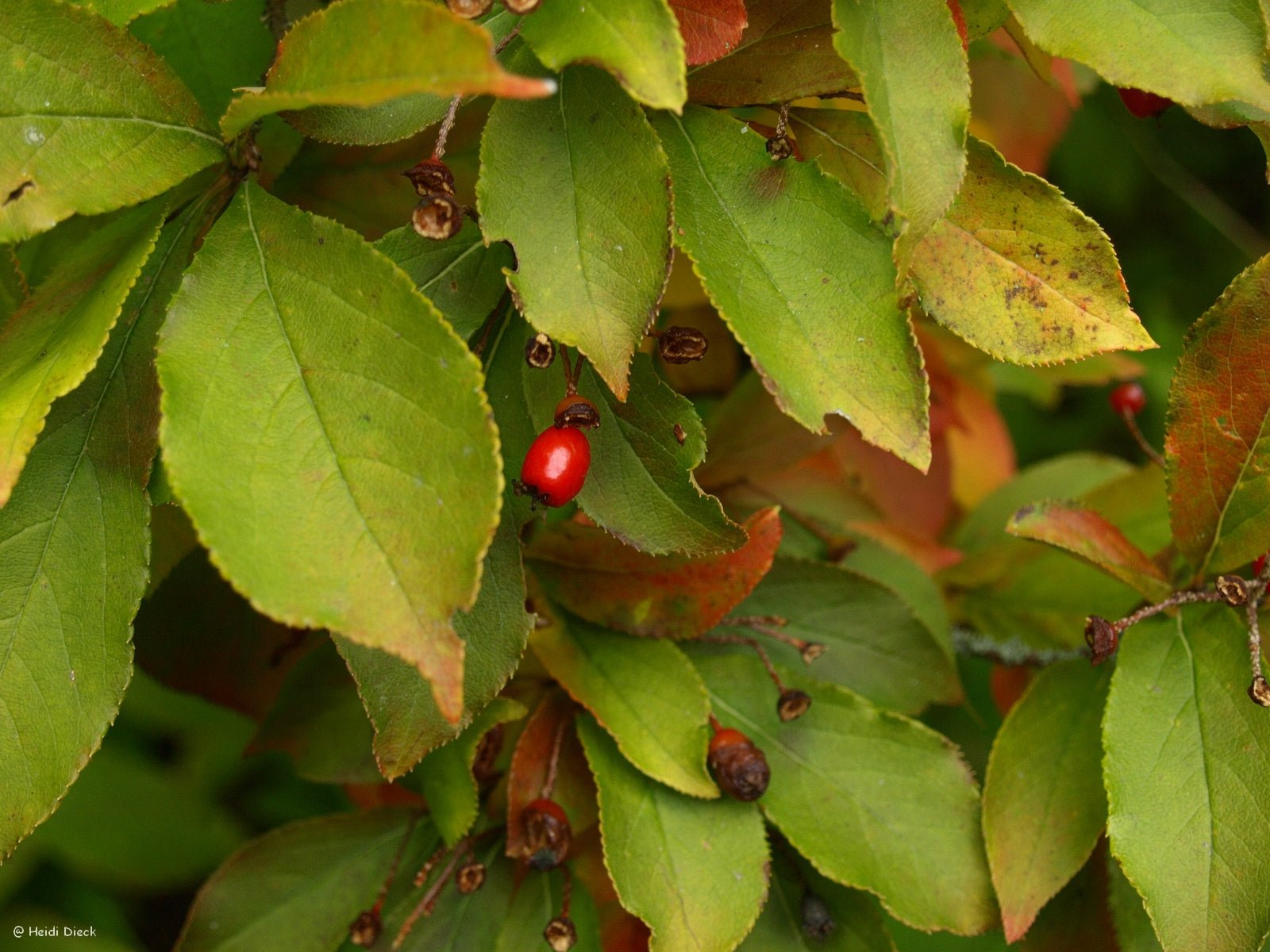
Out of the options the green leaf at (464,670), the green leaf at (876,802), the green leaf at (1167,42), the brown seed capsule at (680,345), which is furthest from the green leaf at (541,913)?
the green leaf at (1167,42)

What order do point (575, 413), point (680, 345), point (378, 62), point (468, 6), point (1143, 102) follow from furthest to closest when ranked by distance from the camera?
point (1143, 102) < point (680, 345) < point (575, 413) < point (468, 6) < point (378, 62)

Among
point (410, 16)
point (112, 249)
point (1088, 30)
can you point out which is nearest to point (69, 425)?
point (112, 249)

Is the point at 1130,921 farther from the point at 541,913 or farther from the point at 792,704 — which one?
the point at 541,913

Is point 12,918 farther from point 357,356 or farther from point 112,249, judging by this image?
point 357,356

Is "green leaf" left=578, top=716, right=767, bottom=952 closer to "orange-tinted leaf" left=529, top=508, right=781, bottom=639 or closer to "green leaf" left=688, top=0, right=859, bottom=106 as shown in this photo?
"orange-tinted leaf" left=529, top=508, right=781, bottom=639

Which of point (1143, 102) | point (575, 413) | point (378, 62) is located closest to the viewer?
point (378, 62)

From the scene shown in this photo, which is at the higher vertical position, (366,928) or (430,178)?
(430,178)

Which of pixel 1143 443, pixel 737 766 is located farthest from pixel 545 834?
pixel 1143 443
